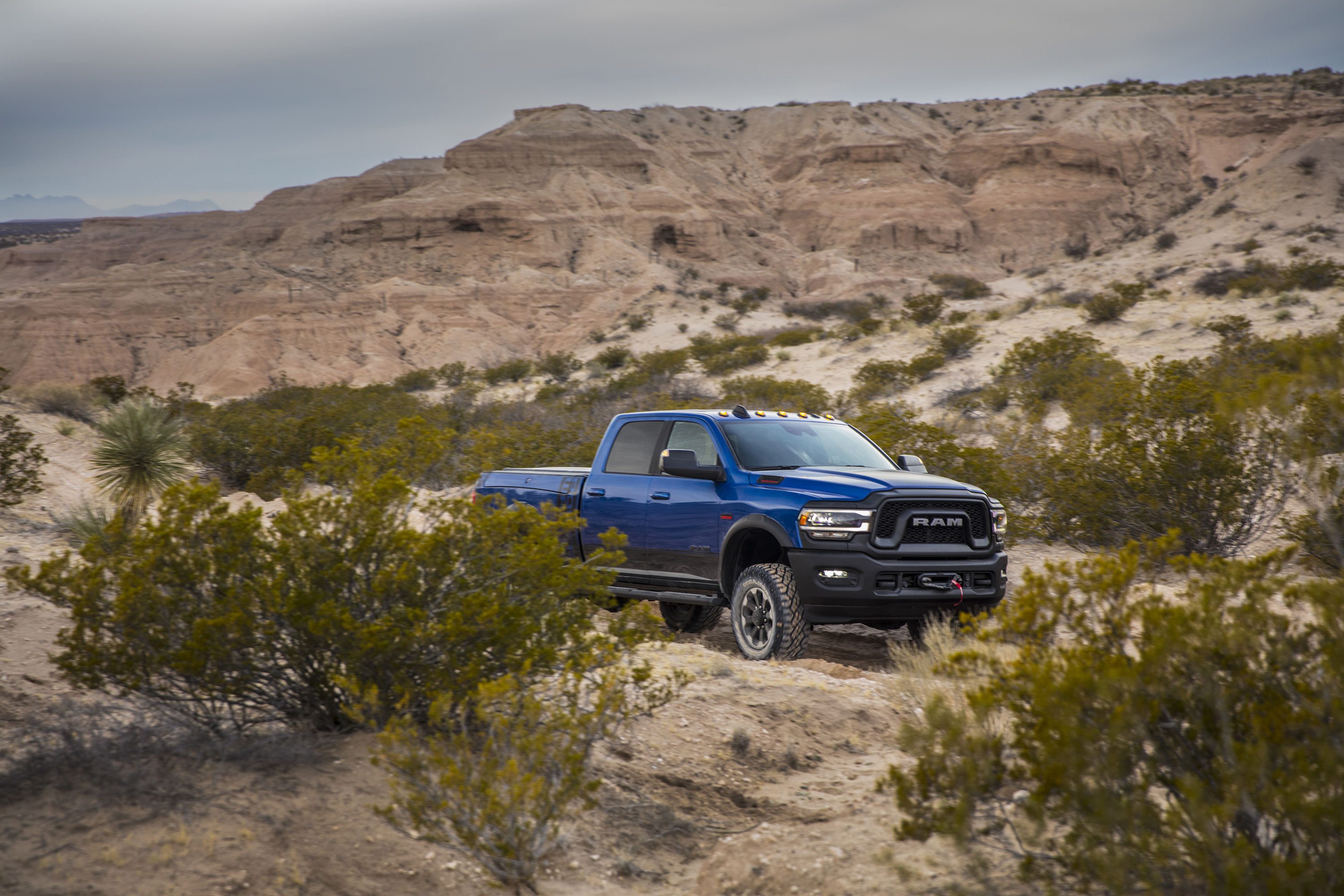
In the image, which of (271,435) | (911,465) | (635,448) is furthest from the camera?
(271,435)

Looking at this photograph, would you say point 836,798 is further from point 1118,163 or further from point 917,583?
point 1118,163

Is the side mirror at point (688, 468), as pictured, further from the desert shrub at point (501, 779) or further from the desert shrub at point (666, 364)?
the desert shrub at point (666, 364)

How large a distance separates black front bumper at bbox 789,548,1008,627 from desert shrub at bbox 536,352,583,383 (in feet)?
98.8

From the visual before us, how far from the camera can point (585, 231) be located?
61.9 metres

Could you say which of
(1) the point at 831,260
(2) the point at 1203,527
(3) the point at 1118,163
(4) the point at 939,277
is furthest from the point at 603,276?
(2) the point at 1203,527

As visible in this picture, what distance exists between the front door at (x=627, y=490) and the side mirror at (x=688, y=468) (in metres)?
0.73

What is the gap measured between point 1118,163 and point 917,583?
6944 centimetres

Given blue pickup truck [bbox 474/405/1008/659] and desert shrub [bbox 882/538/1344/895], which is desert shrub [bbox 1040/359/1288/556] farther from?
desert shrub [bbox 882/538/1344/895]

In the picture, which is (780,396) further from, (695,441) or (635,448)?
(695,441)

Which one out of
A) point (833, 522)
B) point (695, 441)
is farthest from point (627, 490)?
point (833, 522)

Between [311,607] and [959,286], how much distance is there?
2066 inches

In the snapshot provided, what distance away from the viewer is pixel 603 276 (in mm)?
58562

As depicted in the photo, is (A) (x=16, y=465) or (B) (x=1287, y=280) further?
(B) (x=1287, y=280)

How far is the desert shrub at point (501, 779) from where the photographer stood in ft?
10.3
